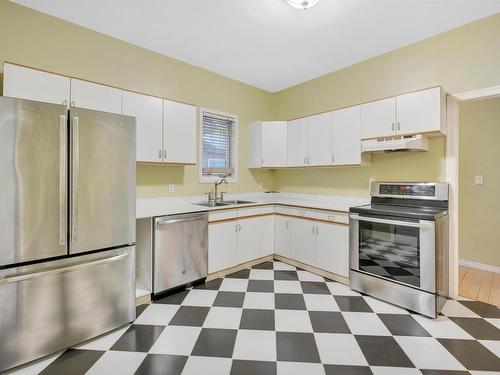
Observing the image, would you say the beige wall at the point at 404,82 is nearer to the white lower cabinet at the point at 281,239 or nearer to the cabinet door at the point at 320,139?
the cabinet door at the point at 320,139

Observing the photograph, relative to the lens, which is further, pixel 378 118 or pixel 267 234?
pixel 267 234

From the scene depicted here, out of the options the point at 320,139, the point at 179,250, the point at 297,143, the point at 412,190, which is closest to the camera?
the point at 179,250

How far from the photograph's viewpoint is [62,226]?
1.84 m

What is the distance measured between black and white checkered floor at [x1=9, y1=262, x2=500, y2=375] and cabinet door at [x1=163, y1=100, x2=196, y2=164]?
156cm

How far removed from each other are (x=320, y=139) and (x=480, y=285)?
8.27 ft

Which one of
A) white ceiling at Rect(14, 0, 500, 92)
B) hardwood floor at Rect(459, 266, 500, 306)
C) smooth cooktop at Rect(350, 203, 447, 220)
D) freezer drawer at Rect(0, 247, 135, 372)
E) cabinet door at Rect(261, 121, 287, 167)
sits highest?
white ceiling at Rect(14, 0, 500, 92)

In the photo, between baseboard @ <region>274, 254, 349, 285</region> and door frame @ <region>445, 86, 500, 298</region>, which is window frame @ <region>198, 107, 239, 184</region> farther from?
door frame @ <region>445, 86, 500, 298</region>

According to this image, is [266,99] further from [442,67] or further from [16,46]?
[16,46]

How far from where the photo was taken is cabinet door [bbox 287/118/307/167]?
3.79 m

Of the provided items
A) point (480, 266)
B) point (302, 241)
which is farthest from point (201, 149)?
point (480, 266)

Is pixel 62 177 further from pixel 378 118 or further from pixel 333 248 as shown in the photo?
pixel 378 118

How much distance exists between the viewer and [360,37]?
2834 millimetres

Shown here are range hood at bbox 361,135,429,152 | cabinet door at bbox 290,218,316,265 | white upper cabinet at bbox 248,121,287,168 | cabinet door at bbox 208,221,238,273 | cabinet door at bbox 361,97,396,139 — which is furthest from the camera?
white upper cabinet at bbox 248,121,287,168

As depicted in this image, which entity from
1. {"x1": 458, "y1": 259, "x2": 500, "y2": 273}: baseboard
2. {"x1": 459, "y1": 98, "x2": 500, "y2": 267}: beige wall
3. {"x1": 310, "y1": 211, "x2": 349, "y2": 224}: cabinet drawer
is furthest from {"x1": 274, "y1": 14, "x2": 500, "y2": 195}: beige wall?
{"x1": 458, "y1": 259, "x2": 500, "y2": 273}: baseboard
